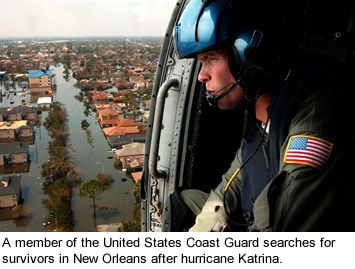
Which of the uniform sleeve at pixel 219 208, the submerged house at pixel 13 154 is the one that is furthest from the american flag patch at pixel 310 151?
the submerged house at pixel 13 154

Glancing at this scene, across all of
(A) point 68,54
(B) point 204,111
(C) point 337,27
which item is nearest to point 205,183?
(B) point 204,111

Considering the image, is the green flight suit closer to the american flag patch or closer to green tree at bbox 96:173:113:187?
the american flag patch

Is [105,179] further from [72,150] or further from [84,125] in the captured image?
[84,125]

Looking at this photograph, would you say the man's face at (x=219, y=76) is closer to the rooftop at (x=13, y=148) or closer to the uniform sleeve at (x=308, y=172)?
the uniform sleeve at (x=308, y=172)

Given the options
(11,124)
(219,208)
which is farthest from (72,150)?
(219,208)

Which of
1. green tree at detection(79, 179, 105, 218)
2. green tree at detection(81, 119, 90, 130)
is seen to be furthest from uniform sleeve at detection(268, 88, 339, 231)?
green tree at detection(81, 119, 90, 130)

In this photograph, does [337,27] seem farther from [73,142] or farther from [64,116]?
[64,116]
